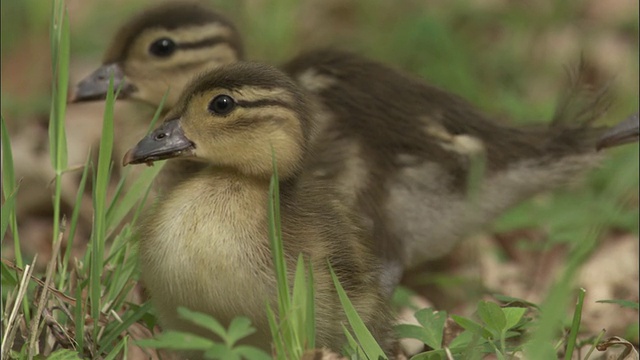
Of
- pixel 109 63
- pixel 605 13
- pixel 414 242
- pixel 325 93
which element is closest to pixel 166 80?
pixel 109 63

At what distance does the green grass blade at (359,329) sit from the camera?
264 cm

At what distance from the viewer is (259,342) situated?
2688 mm

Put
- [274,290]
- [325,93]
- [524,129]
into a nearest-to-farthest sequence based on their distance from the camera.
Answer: [274,290], [325,93], [524,129]

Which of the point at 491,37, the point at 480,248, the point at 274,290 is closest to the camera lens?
the point at 274,290

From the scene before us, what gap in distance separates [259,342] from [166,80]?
166cm

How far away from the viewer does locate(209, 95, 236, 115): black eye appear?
9.37 feet

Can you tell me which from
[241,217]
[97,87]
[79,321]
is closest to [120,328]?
[79,321]

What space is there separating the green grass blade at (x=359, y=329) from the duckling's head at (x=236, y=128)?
37 centimetres

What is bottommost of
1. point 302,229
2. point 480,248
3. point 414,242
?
point 480,248

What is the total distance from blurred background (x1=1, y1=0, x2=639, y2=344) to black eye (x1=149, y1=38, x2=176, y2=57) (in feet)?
1.45

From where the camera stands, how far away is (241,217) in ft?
8.99

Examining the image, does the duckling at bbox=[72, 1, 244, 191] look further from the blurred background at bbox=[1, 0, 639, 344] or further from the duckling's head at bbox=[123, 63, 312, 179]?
the duckling's head at bbox=[123, 63, 312, 179]

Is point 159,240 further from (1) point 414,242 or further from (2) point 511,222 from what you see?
(2) point 511,222

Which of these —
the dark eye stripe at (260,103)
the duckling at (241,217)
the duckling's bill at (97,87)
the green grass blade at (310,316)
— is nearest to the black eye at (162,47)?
the duckling's bill at (97,87)
